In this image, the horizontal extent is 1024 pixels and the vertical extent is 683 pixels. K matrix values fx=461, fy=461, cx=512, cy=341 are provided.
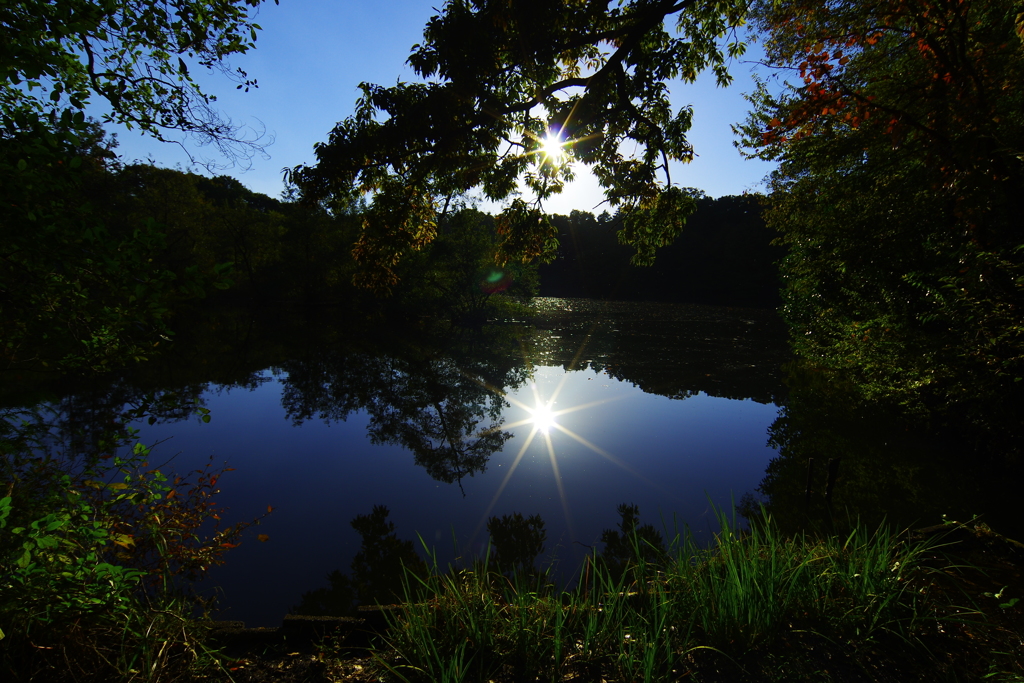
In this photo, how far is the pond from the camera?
5.40m

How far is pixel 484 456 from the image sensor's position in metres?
8.09

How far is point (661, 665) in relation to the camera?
2.67 m

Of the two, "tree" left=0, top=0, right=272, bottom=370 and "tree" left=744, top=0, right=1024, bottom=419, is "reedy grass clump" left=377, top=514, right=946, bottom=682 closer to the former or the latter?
"tree" left=0, top=0, right=272, bottom=370

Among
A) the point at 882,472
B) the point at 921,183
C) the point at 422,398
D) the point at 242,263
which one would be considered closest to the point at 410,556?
the point at 422,398

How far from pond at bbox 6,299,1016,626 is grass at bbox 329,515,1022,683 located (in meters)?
0.93

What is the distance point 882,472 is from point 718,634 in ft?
21.5

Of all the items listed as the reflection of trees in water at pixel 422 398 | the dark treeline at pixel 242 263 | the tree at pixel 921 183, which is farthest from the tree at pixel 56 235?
the tree at pixel 921 183

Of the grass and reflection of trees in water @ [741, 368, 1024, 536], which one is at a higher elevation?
the grass

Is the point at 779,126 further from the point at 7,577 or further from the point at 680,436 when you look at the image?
the point at 7,577

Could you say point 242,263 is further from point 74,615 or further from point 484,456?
point 74,615

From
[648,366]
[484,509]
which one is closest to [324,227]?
[648,366]

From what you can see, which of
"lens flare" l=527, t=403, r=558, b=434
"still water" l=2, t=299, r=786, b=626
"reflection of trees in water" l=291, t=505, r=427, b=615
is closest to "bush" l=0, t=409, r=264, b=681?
"still water" l=2, t=299, r=786, b=626

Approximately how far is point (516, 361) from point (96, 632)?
15.2 meters

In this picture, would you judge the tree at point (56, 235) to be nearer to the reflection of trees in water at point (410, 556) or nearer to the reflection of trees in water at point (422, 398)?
the reflection of trees in water at point (410, 556)
